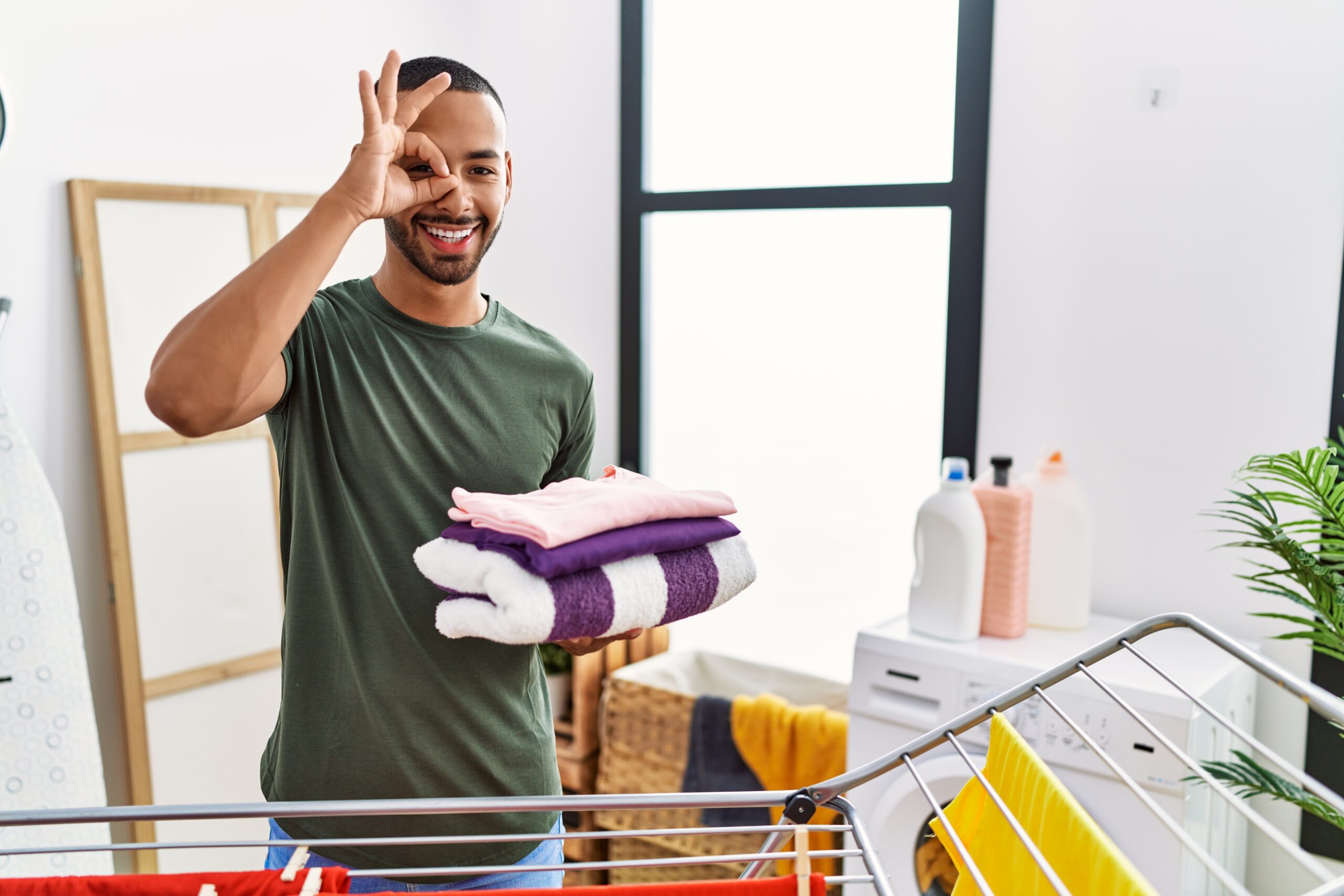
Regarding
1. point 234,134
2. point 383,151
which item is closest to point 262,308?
point 383,151

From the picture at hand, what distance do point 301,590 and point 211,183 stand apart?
1.50 m

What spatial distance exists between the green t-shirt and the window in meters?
1.44

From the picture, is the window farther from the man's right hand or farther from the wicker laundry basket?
the man's right hand

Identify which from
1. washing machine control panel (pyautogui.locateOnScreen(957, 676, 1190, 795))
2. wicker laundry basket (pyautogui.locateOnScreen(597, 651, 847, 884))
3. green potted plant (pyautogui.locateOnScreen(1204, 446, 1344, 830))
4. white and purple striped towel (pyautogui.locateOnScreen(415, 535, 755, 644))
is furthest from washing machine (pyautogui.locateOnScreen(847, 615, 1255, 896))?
white and purple striped towel (pyautogui.locateOnScreen(415, 535, 755, 644))

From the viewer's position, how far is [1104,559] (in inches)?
83.4

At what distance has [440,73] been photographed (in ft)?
3.55

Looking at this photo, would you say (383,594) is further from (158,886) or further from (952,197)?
(952,197)

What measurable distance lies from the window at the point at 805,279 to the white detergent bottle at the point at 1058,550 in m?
0.31

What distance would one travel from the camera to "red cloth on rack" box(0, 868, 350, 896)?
0.73 m

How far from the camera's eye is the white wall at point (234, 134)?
2.05 m

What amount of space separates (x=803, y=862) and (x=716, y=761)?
1523 millimetres

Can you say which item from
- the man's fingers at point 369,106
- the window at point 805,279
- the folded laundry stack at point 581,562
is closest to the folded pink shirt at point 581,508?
the folded laundry stack at point 581,562

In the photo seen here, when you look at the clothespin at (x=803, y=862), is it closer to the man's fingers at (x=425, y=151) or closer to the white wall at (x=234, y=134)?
the man's fingers at (x=425, y=151)

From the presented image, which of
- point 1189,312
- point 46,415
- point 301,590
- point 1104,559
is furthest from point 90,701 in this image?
point 1189,312
